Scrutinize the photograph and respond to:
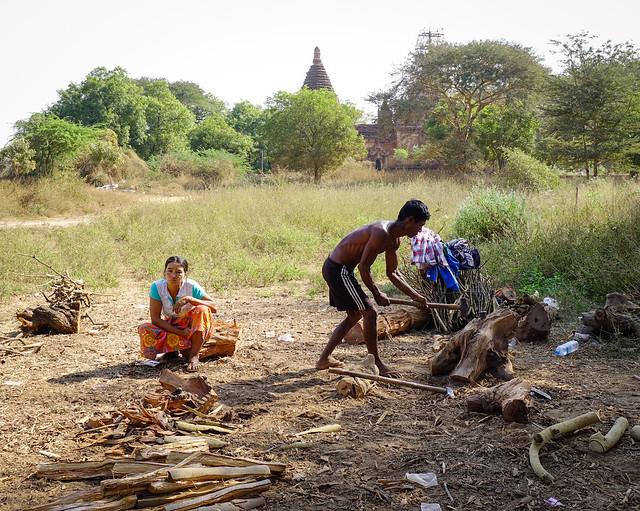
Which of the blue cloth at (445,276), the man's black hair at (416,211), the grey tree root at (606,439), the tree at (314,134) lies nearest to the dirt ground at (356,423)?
the grey tree root at (606,439)

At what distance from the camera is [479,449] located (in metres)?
3.10

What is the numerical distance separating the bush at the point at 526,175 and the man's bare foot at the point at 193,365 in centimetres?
1183

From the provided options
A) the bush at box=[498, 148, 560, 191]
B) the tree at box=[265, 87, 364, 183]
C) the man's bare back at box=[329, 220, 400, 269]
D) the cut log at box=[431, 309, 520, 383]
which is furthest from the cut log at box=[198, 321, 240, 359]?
the tree at box=[265, 87, 364, 183]

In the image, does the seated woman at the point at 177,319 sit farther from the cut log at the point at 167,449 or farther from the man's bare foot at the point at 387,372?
the cut log at the point at 167,449

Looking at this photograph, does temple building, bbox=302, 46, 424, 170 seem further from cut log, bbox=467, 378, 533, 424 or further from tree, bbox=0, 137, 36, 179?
cut log, bbox=467, 378, 533, 424

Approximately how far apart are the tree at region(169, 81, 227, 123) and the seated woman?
46.9m

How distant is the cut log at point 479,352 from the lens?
413 centimetres

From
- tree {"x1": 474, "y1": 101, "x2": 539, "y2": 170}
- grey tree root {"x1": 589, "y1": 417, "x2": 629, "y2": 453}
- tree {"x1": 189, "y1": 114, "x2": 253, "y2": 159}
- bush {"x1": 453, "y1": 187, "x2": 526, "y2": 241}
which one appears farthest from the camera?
tree {"x1": 189, "y1": 114, "x2": 253, "y2": 159}

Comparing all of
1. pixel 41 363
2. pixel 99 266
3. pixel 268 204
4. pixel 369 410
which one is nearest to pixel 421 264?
pixel 369 410

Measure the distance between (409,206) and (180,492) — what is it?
7.11 ft

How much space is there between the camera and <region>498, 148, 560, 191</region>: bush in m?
15.0

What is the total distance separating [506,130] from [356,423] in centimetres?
2290

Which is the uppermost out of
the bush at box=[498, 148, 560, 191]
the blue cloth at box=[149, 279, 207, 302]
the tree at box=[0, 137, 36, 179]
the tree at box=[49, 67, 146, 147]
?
the tree at box=[49, 67, 146, 147]

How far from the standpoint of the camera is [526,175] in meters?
15.3
